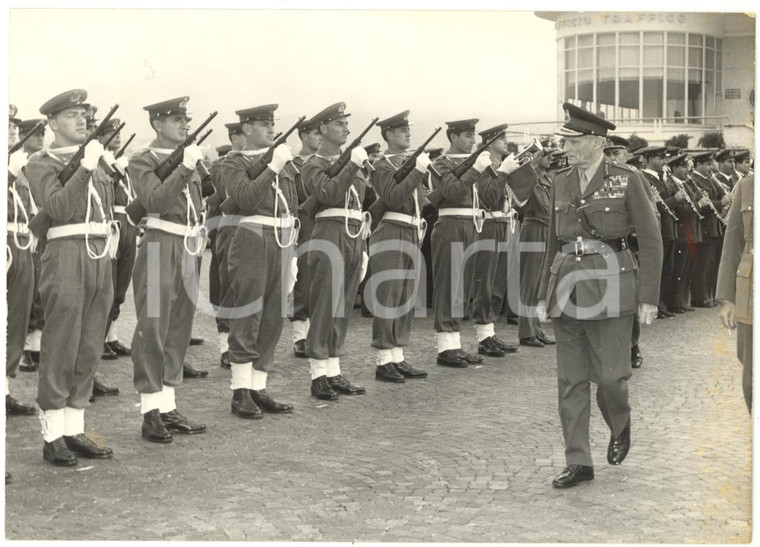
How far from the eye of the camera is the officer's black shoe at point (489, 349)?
11320 mm

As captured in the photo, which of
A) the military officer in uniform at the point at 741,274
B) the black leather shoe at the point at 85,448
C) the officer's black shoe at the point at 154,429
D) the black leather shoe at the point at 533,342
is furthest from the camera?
the black leather shoe at the point at 533,342

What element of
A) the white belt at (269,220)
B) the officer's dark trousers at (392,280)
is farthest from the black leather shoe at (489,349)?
the white belt at (269,220)

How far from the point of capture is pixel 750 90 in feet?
21.9

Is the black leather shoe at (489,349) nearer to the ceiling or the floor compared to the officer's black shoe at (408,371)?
nearer to the floor

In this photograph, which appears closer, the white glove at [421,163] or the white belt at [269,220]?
the white belt at [269,220]

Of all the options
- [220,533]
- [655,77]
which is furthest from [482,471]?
[655,77]

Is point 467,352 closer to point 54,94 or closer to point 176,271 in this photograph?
point 176,271

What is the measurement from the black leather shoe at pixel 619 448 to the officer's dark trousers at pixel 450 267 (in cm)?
379

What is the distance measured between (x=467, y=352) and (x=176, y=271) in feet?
13.5

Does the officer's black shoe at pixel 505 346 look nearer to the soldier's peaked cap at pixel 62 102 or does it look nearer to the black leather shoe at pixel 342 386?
the black leather shoe at pixel 342 386

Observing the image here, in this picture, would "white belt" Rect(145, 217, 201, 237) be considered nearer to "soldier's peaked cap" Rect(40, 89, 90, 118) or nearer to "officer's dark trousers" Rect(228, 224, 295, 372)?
"officer's dark trousers" Rect(228, 224, 295, 372)

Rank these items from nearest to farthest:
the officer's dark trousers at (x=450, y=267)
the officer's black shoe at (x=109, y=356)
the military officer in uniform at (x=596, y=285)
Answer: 1. the military officer in uniform at (x=596, y=285)
2. the officer's dark trousers at (x=450, y=267)
3. the officer's black shoe at (x=109, y=356)

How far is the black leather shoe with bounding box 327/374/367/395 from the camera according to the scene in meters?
9.37

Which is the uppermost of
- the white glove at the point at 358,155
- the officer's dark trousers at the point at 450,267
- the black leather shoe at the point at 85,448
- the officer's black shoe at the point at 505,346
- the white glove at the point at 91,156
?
the white glove at the point at 91,156
